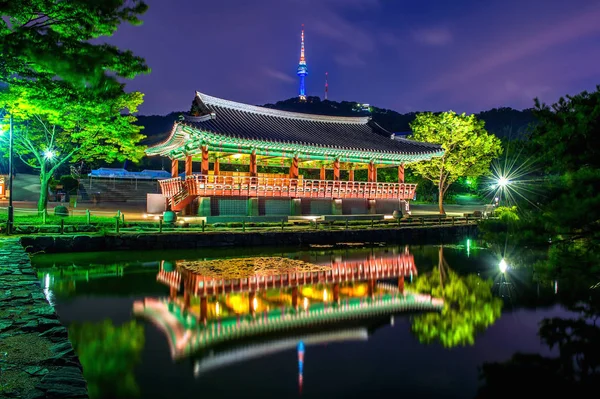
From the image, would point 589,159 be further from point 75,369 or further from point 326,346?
point 75,369

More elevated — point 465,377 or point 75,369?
point 75,369

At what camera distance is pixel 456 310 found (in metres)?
10.1

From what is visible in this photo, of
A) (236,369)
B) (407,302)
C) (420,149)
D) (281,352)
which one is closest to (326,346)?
(281,352)

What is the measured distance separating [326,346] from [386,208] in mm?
27815

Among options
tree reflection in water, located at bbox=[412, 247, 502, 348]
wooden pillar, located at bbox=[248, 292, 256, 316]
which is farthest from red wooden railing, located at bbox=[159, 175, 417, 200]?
wooden pillar, located at bbox=[248, 292, 256, 316]

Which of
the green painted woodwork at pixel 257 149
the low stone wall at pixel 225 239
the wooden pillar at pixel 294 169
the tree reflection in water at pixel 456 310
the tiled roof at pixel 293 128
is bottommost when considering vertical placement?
the tree reflection in water at pixel 456 310

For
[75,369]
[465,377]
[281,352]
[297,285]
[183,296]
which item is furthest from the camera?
[297,285]

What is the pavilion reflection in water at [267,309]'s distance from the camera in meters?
7.36

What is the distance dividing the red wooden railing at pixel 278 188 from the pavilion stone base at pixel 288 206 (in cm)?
69

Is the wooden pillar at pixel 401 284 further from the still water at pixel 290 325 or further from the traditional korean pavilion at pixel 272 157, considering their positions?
the traditional korean pavilion at pixel 272 157

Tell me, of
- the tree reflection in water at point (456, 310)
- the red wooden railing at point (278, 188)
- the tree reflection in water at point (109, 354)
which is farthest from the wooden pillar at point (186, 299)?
the red wooden railing at point (278, 188)

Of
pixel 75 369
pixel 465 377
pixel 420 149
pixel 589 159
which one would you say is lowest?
pixel 465 377

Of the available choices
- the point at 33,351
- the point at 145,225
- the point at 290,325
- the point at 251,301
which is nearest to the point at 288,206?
the point at 145,225

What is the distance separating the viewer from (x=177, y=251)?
749 inches
